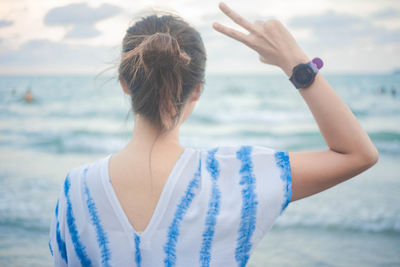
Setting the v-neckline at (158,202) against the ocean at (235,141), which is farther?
the ocean at (235,141)

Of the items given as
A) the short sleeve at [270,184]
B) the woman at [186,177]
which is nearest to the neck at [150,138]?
the woman at [186,177]

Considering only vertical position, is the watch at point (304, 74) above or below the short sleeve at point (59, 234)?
above

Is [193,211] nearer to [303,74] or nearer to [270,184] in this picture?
[270,184]

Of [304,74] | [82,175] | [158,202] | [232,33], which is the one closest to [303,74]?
[304,74]

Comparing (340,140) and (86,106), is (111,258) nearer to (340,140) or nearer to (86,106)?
(340,140)

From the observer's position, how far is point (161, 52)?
3.87 ft

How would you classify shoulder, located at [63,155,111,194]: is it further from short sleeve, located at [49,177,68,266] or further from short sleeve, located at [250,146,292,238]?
short sleeve, located at [250,146,292,238]

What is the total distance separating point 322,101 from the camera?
1.17m

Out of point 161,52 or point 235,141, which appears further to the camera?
point 235,141

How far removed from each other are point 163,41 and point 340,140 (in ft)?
2.18

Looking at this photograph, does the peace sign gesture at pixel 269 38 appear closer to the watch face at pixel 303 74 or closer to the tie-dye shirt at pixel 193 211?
the watch face at pixel 303 74

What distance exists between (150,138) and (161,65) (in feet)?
0.83

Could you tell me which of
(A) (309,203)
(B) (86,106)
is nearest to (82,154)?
(A) (309,203)

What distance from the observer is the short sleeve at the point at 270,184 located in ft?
3.86
